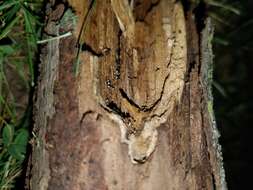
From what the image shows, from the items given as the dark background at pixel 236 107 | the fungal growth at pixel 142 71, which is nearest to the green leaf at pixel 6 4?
the fungal growth at pixel 142 71

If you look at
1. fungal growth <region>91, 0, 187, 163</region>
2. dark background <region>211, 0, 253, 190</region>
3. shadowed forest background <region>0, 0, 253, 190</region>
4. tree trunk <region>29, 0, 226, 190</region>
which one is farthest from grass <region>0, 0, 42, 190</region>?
dark background <region>211, 0, 253, 190</region>

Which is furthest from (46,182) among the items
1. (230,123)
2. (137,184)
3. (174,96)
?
(230,123)

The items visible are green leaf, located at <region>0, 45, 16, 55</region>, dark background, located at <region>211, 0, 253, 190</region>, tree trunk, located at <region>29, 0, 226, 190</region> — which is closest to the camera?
tree trunk, located at <region>29, 0, 226, 190</region>

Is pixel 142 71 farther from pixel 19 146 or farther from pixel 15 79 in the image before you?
pixel 15 79

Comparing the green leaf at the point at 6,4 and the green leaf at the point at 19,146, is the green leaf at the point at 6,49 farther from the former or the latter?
the green leaf at the point at 19,146

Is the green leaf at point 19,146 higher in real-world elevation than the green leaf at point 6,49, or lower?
lower

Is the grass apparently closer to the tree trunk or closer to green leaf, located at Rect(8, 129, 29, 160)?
green leaf, located at Rect(8, 129, 29, 160)
